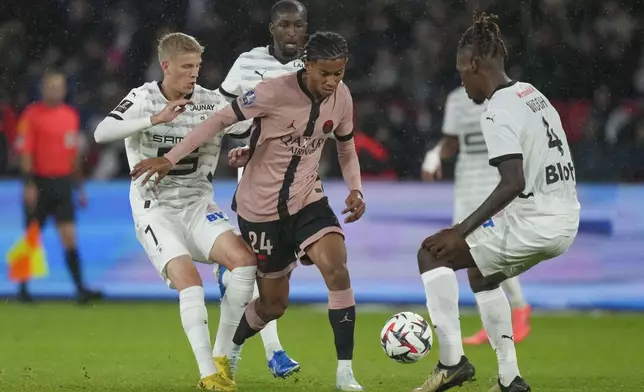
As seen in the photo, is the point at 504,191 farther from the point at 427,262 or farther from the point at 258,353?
the point at 258,353

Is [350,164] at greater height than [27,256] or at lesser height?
greater

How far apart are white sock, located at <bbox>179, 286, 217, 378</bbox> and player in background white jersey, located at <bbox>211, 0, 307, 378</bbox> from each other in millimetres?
924

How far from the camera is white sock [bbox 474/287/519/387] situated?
621 centimetres

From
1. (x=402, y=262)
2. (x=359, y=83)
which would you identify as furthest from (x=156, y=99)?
(x=359, y=83)

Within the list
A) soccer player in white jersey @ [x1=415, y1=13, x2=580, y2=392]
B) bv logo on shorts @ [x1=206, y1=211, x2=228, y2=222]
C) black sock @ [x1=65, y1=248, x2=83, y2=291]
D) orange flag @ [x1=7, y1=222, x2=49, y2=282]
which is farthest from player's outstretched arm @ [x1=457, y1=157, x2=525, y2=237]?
orange flag @ [x1=7, y1=222, x2=49, y2=282]

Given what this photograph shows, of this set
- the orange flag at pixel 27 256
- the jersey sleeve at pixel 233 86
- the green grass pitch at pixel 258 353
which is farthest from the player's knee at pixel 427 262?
the orange flag at pixel 27 256

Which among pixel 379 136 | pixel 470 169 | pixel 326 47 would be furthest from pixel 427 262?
pixel 379 136

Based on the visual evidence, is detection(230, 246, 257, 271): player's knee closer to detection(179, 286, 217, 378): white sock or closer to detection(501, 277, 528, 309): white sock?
detection(179, 286, 217, 378): white sock

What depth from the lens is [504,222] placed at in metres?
6.16

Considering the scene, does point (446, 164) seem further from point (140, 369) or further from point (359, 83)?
point (140, 369)

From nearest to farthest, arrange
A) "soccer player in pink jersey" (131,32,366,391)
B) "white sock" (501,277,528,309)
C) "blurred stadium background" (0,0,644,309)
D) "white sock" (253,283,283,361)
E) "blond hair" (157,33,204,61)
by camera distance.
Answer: "soccer player in pink jersey" (131,32,366,391), "blond hair" (157,33,204,61), "white sock" (253,283,283,361), "white sock" (501,277,528,309), "blurred stadium background" (0,0,644,309)

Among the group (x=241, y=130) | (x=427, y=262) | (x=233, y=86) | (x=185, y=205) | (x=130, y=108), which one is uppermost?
(x=233, y=86)

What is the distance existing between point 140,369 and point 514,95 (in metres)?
3.17

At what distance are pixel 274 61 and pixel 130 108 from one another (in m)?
1.24
